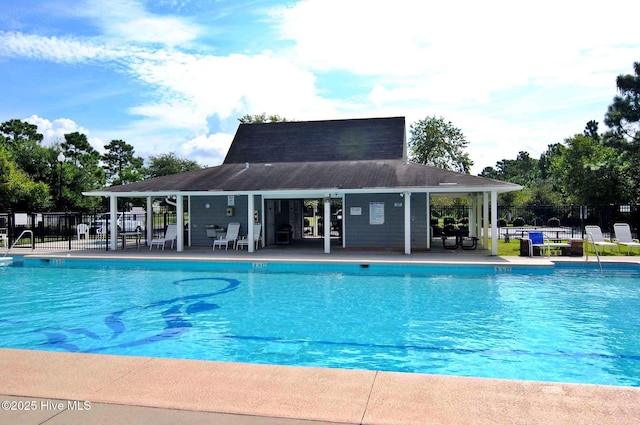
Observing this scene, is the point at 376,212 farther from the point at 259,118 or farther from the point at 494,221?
the point at 259,118

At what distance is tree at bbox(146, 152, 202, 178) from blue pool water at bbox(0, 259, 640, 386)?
110 ft

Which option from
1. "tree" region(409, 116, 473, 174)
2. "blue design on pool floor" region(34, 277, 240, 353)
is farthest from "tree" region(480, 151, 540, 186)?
"blue design on pool floor" region(34, 277, 240, 353)

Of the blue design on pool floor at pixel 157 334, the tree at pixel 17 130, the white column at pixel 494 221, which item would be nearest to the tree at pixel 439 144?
the white column at pixel 494 221

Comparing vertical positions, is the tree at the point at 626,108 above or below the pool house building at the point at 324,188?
above

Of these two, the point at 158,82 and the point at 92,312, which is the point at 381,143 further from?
the point at 92,312

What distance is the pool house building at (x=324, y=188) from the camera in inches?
647

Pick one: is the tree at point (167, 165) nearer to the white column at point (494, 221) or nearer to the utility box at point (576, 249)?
the white column at point (494, 221)

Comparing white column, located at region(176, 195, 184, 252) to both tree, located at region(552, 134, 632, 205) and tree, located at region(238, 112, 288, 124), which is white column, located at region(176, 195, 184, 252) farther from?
tree, located at region(238, 112, 288, 124)

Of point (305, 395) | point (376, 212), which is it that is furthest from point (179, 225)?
point (305, 395)

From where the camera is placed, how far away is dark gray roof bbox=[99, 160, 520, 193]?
51.9 feet

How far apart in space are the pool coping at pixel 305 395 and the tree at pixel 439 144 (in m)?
36.5

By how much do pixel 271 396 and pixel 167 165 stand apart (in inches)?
1813

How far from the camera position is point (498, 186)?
48.9ft

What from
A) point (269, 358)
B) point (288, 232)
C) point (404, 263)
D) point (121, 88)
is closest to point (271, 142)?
point (288, 232)
